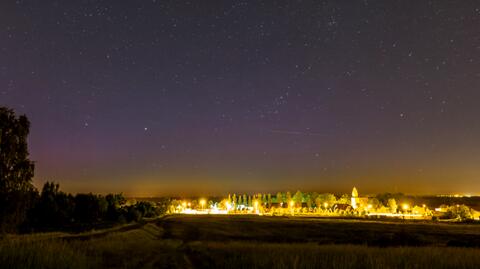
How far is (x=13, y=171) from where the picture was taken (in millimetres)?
25578

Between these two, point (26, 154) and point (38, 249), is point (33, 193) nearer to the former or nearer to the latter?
point (26, 154)

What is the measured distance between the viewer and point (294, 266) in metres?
12.8

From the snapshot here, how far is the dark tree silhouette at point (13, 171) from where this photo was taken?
81.8 ft

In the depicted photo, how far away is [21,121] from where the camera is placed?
2648 cm

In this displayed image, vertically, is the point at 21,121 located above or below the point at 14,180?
above

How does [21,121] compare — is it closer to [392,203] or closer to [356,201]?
[392,203]

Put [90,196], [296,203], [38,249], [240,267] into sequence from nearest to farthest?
[38,249]
[240,267]
[90,196]
[296,203]

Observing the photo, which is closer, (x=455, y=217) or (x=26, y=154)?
(x=26, y=154)

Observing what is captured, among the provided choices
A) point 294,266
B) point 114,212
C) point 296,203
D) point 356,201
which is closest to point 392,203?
point 356,201

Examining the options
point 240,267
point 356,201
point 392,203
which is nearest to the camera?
point 240,267

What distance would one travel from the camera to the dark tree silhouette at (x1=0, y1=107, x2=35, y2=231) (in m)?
24.9

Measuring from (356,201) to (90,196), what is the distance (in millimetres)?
121256

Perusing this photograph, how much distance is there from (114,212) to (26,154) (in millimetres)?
53156

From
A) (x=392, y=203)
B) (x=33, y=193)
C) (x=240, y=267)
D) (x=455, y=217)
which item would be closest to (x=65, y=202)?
(x=33, y=193)
